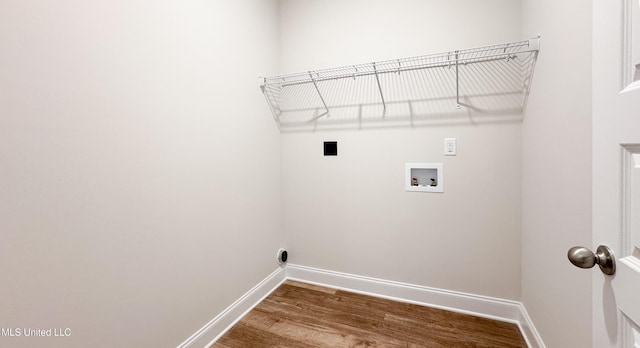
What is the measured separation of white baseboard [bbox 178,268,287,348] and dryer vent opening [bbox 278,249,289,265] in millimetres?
69

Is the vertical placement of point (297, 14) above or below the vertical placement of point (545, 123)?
above

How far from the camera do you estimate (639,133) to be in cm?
48

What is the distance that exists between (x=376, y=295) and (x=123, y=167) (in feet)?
6.16

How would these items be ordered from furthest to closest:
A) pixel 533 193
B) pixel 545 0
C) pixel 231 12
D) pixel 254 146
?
1. pixel 254 146
2. pixel 231 12
3. pixel 533 193
4. pixel 545 0

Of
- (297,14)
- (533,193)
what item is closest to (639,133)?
(533,193)

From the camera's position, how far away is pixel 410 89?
6.17 feet

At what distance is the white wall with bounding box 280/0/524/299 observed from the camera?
1706mm

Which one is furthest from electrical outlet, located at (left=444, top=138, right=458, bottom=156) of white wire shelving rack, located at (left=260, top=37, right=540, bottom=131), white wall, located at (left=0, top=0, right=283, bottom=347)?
white wall, located at (left=0, top=0, right=283, bottom=347)

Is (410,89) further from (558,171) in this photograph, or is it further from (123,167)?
(123,167)

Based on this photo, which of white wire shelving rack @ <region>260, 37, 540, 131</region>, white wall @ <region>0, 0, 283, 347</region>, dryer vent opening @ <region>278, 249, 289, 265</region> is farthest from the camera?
dryer vent opening @ <region>278, 249, 289, 265</region>

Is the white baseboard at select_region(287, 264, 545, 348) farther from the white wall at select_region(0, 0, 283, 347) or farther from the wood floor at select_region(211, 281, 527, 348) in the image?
the white wall at select_region(0, 0, 283, 347)

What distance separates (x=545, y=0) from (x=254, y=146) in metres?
1.86

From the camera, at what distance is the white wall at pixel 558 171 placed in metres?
0.96

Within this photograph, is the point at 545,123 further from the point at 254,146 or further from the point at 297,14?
the point at 297,14
